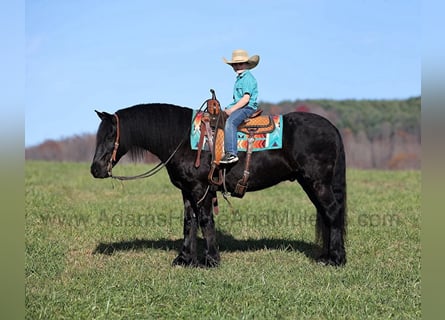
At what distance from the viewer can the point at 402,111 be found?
4362 centimetres

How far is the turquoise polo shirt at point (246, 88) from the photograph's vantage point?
6.39m

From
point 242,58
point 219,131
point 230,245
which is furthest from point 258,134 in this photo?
point 230,245

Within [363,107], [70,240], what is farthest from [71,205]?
[363,107]

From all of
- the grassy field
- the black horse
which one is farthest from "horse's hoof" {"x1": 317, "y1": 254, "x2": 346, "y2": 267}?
the grassy field

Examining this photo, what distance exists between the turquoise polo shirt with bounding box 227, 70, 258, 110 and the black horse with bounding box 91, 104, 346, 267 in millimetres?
601

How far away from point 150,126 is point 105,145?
Answer: 0.65 metres

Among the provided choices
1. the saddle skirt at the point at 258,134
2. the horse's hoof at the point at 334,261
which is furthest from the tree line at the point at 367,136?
the horse's hoof at the point at 334,261

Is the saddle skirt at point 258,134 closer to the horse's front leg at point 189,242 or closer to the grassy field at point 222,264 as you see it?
the horse's front leg at point 189,242

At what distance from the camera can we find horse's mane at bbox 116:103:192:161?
6564 mm

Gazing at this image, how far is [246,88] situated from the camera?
20.9ft

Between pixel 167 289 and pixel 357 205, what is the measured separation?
8.18 meters
